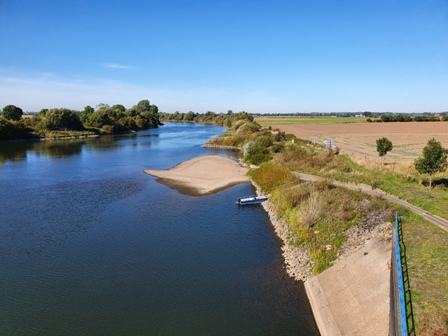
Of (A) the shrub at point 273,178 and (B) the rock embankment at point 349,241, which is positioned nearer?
(B) the rock embankment at point 349,241

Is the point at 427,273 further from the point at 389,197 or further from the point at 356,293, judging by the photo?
the point at 389,197

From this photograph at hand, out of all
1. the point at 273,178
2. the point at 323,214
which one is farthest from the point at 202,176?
the point at 323,214

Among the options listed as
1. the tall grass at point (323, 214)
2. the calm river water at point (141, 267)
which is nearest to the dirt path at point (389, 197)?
the tall grass at point (323, 214)

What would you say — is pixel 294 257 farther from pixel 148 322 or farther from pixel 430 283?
pixel 148 322

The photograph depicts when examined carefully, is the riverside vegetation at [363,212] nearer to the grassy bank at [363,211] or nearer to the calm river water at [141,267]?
the grassy bank at [363,211]

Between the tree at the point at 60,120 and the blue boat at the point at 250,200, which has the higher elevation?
the tree at the point at 60,120

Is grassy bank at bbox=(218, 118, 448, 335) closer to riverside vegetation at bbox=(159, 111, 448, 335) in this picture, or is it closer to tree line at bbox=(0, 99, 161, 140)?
riverside vegetation at bbox=(159, 111, 448, 335)

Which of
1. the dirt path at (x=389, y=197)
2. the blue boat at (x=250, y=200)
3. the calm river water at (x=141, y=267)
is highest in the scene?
the dirt path at (x=389, y=197)

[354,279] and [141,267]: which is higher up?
[354,279]
